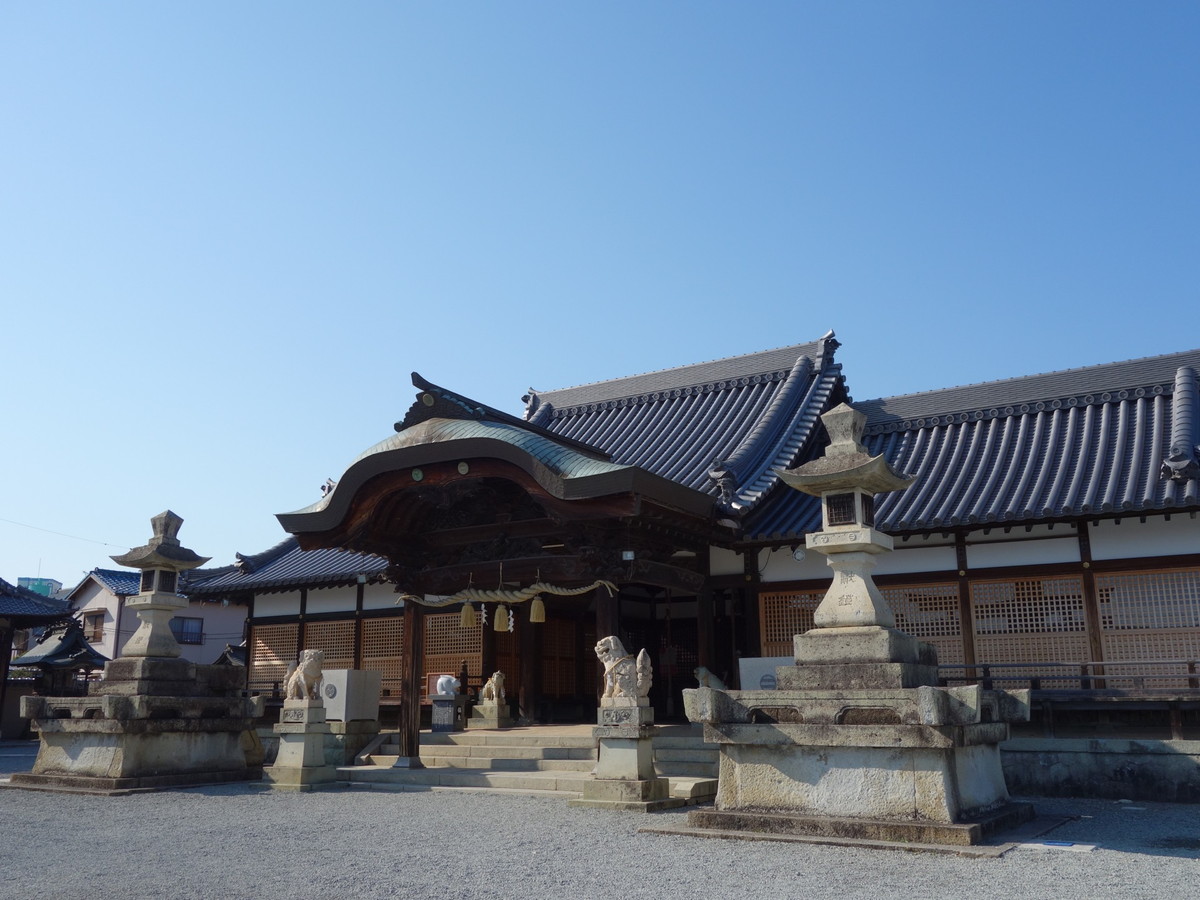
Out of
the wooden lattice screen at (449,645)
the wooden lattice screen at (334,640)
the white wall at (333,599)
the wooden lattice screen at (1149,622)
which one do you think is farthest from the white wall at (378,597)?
the wooden lattice screen at (1149,622)

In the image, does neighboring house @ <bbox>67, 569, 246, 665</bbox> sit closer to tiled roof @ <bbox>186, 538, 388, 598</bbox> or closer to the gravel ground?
tiled roof @ <bbox>186, 538, 388, 598</bbox>

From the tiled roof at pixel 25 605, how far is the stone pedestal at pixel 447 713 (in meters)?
15.2

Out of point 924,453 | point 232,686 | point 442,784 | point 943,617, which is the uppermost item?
point 924,453

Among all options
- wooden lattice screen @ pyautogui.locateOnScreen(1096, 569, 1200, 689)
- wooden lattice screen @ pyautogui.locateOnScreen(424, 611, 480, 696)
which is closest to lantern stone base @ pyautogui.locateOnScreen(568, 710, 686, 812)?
wooden lattice screen @ pyautogui.locateOnScreen(1096, 569, 1200, 689)

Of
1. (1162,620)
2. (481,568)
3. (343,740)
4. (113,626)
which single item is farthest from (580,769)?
(113,626)

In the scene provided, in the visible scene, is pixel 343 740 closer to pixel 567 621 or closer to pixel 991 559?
pixel 567 621

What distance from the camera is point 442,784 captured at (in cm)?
1412

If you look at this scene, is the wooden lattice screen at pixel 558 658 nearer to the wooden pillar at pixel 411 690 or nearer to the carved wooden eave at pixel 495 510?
the wooden pillar at pixel 411 690

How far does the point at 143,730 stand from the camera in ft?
45.3

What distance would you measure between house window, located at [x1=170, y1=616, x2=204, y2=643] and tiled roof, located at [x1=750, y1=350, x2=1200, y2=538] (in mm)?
39274

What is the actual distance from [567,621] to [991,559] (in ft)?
30.6

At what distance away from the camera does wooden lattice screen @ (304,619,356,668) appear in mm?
20469

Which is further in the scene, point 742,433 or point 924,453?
point 742,433

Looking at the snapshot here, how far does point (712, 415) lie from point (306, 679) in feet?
34.0
